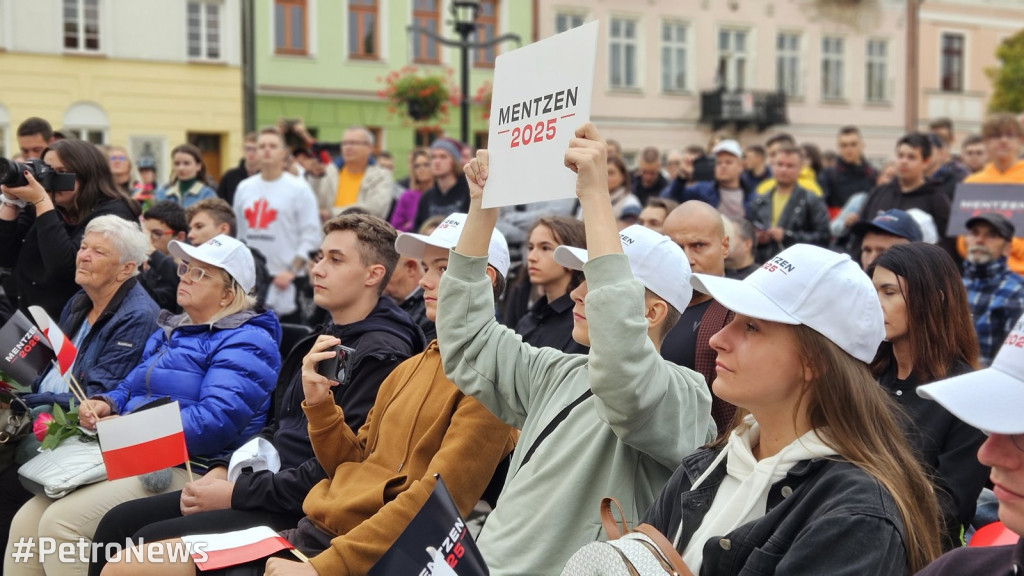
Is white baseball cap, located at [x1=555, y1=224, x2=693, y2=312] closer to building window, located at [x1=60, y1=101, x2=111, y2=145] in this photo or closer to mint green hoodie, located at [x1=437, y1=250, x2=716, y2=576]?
mint green hoodie, located at [x1=437, y1=250, x2=716, y2=576]

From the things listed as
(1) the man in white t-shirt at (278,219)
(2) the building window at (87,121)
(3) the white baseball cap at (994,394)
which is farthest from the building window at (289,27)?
(3) the white baseball cap at (994,394)

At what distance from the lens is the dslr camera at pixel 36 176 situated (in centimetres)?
568

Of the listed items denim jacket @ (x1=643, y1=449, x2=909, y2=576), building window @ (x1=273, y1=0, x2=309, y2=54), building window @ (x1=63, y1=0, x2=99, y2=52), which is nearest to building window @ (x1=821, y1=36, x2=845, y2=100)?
building window @ (x1=273, y1=0, x2=309, y2=54)

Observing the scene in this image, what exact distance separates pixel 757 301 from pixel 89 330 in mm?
3762

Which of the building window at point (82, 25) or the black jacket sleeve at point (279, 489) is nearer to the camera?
the black jacket sleeve at point (279, 489)

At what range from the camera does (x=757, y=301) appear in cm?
255

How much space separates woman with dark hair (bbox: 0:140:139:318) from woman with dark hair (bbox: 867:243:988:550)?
13.9 ft

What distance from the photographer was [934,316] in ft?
12.1

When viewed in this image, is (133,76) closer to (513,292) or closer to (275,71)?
(275,71)

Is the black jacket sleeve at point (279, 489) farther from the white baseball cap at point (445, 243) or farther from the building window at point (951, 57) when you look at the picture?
the building window at point (951, 57)

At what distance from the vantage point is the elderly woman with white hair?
4.93 metres

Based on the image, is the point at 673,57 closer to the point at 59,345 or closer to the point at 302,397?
the point at 59,345

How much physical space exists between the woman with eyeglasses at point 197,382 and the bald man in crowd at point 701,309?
1.75 meters

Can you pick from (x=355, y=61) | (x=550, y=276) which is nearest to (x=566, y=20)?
(x=355, y=61)
